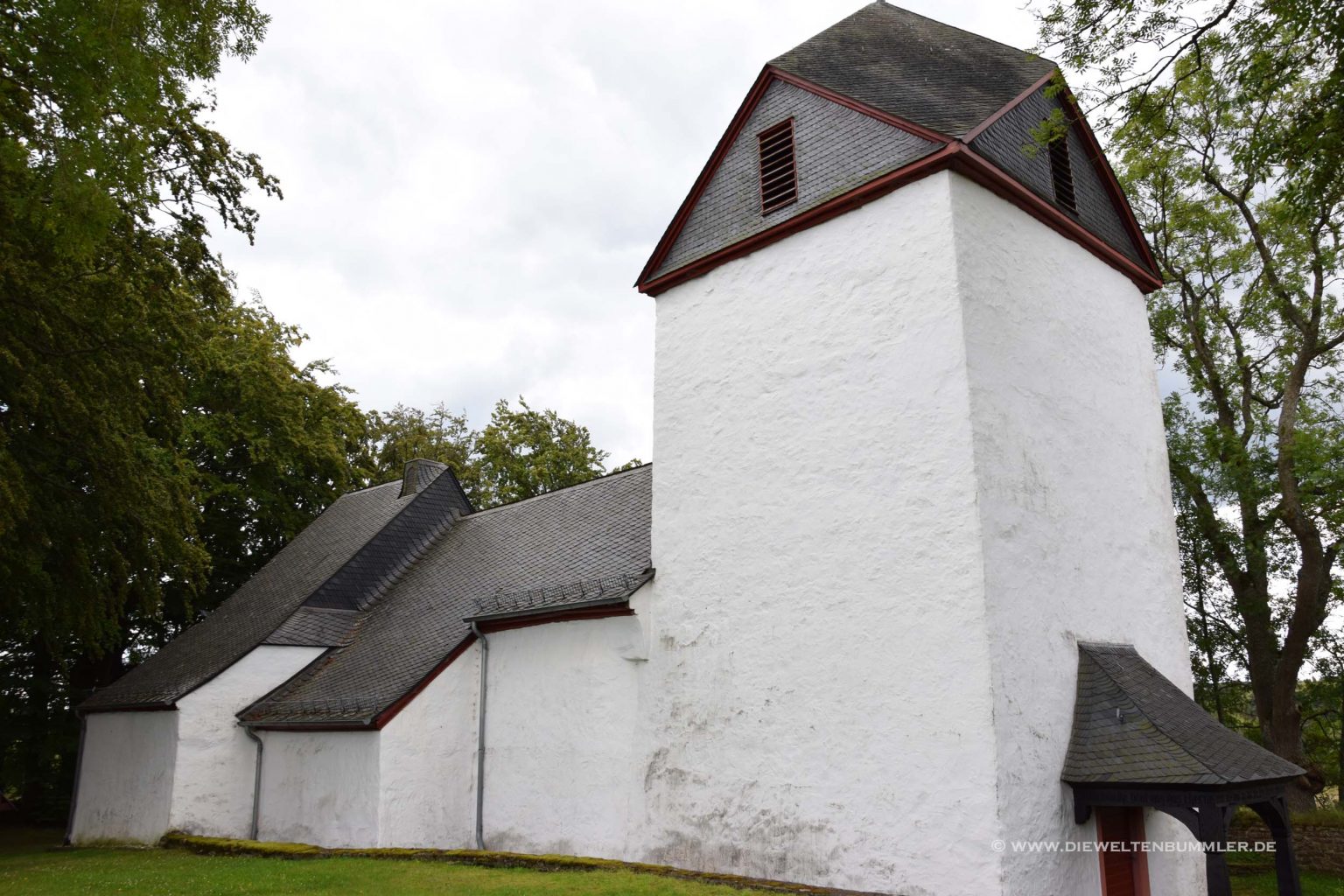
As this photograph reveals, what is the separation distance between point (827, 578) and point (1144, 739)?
3.22 metres

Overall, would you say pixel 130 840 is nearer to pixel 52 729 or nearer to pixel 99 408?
pixel 52 729

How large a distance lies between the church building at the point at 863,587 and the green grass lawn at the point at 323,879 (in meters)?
1.13

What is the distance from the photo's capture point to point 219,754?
1572cm

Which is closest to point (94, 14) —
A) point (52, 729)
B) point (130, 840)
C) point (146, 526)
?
point (146, 526)

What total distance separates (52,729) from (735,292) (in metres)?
19.7

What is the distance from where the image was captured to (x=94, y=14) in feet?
25.4

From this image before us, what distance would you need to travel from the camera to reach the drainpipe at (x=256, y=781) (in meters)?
15.3

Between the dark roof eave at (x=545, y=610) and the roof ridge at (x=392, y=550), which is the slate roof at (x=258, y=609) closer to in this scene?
the roof ridge at (x=392, y=550)

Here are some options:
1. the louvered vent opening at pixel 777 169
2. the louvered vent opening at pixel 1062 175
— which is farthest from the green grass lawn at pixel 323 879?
the louvered vent opening at pixel 1062 175

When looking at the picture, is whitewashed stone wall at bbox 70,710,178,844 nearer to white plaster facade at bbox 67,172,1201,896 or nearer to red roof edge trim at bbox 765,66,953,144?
white plaster facade at bbox 67,172,1201,896

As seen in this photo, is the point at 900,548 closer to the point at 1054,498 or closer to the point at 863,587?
the point at 863,587

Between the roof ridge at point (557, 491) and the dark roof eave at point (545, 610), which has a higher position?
the roof ridge at point (557, 491)

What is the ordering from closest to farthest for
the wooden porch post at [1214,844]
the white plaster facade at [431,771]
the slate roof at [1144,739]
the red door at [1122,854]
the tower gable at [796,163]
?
the wooden porch post at [1214,844] < the slate roof at [1144,739] < the red door at [1122,854] < the tower gable at [796,163] < the white plaster facade at [431,771]

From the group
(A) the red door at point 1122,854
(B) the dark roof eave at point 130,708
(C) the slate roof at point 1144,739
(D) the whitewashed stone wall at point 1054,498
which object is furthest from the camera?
(B) the dark roof eave at point 130,708
